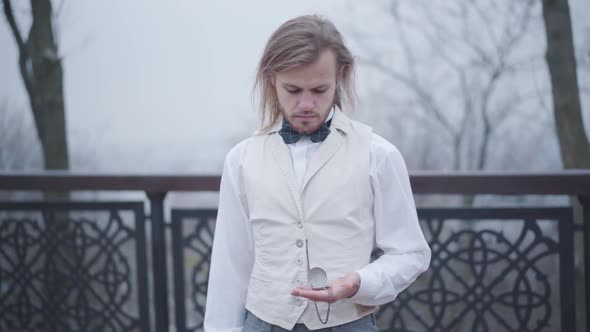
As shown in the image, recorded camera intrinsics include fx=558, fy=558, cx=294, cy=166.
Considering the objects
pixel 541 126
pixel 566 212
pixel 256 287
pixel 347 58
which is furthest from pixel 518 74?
pixel 256 287

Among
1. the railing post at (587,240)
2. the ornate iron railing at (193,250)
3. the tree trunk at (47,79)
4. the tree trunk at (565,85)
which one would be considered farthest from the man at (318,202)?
the tree trunk at (47,79)

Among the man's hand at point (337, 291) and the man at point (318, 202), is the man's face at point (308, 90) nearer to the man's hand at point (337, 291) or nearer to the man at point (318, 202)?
the man at point (318, 202)

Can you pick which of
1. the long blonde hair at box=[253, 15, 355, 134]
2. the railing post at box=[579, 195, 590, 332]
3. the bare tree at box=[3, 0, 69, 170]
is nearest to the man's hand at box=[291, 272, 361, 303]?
the long blonde hair at box=[253, 15, 355, 134]

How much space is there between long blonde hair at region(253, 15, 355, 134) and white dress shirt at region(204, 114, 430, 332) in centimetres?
17

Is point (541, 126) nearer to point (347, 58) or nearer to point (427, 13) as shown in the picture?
point (427, 13)

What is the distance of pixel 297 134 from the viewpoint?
4.83 ft

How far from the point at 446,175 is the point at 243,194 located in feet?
3.51

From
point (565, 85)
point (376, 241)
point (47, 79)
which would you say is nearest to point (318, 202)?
point (376, 241)

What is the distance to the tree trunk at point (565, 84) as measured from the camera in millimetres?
3572

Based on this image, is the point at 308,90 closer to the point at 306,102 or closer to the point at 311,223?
the point at 306,102

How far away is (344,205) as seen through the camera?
4.48 feet

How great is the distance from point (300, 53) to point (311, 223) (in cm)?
41

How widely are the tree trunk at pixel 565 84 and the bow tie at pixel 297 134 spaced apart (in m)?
2.70

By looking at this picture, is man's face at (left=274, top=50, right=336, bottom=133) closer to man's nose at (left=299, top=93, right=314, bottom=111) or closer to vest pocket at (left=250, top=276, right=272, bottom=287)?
man's nose at (left=299, top=93, right=314, bottom=111)
